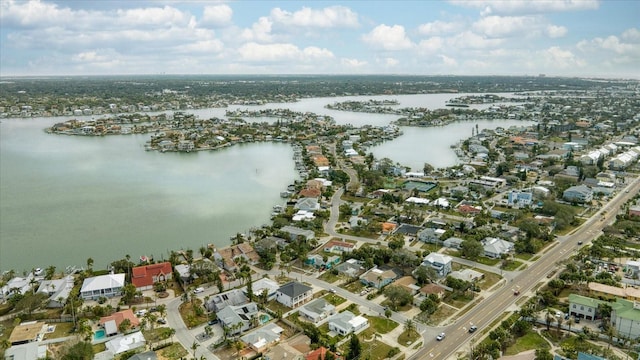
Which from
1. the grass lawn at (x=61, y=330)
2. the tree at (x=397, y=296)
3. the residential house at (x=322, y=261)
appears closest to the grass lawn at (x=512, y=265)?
the tree at (x=397, y=296)

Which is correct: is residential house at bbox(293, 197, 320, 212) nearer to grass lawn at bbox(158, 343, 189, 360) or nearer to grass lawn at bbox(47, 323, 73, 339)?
grass lawn at bbox(158, 343, 189, 360)

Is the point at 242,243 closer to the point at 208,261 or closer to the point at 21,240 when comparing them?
the point at 208,261

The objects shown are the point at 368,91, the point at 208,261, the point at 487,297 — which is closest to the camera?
the point at 487,297

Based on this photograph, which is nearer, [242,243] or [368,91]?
[242,243]

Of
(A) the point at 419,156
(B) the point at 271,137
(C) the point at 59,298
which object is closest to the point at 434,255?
(C) the point at 59,298

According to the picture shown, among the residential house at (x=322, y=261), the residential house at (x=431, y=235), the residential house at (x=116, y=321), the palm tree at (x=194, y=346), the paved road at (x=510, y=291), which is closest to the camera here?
the palm tree at (x=194, y=346)

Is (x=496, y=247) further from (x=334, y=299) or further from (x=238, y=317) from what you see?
(x=238, y=317)

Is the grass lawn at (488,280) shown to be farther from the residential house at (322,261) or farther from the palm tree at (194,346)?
the palm tree at (194,346)
